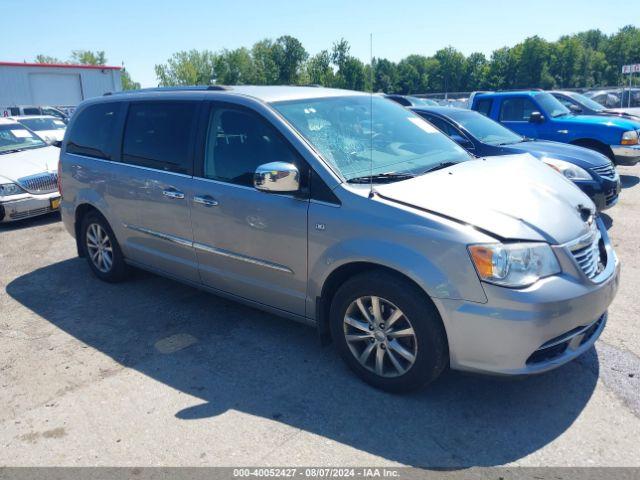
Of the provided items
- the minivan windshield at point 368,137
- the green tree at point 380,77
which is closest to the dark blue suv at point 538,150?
the green tree at point 380,77

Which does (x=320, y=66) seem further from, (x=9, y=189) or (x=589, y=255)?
(x=9, y=189)

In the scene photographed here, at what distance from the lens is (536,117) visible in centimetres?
969

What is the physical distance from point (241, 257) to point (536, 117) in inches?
304

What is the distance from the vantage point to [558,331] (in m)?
2.85

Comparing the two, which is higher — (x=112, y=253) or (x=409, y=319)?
(x=409, y=319)

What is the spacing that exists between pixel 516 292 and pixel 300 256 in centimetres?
141

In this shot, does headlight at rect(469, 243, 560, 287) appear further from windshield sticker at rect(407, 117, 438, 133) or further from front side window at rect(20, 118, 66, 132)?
front side window at rect(20, 118, 66, 132)

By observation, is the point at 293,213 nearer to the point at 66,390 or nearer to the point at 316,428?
the point at 316,428

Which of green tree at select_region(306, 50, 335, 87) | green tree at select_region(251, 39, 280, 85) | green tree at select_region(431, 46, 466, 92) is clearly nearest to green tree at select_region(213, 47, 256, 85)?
green tree at select_region(251, 39, 280, 85)

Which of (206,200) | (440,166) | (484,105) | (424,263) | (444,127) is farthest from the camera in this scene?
(484,105)

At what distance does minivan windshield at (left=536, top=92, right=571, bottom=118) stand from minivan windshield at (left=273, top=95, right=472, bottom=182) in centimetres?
656

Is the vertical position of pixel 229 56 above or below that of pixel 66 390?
above

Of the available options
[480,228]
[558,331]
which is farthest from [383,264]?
[558,331]

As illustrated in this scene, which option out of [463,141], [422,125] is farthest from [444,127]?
[422,125]
